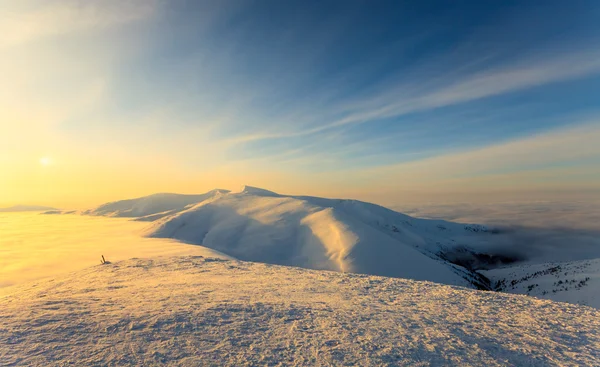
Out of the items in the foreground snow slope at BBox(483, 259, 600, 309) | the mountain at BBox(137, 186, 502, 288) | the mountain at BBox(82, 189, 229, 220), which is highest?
the mountain at BBox(82, 189, 229, 220)

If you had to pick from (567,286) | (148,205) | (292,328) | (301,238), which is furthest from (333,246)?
(148,205)

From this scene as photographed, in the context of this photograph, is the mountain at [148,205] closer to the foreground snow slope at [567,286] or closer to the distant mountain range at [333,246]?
the distant mountain range at [333,246]

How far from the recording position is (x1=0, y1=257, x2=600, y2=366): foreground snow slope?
19.1 feet

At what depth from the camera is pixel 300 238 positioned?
34969mm

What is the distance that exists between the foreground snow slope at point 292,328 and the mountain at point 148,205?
9944 centimetres

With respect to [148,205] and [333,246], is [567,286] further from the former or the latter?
[148,205]

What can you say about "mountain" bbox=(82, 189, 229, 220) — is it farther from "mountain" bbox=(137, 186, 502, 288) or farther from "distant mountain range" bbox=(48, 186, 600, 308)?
"distant mountain range" bbox=(48, 186, 600, 308)

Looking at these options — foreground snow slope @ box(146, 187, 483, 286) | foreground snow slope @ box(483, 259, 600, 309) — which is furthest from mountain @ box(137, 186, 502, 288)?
foreground snow slope @ box(483, 259, 600, 309)

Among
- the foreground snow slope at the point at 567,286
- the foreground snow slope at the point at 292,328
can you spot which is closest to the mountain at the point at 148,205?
the foreground snow slope at the point at 567,286

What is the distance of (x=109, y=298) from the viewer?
903 centimetres

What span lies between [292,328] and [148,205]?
11610cm

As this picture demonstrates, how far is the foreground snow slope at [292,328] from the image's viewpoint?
19.1 ft

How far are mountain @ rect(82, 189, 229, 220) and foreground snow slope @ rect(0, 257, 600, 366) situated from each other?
99442 mm

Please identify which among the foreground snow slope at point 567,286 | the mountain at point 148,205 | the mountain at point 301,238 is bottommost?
the foreground snow slope at point 567,286
